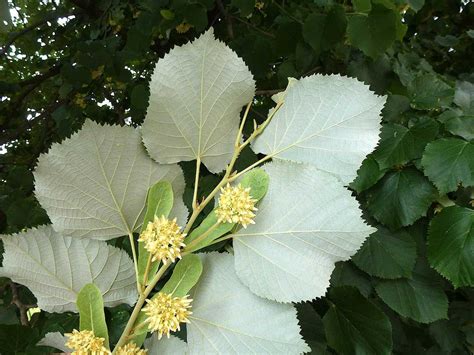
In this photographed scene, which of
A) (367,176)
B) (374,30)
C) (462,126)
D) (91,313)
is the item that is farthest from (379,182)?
(91,313)

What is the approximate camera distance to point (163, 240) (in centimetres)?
29

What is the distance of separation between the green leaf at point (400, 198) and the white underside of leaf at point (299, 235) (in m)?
0.32

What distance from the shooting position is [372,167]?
2.09 ft

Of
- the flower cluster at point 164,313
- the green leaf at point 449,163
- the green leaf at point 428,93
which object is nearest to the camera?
the flower cluster at point 164,313

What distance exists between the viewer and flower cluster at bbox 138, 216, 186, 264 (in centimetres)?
29

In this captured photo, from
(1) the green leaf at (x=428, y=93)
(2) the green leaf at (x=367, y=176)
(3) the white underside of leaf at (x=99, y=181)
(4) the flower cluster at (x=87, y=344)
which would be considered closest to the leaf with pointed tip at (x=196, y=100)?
(3) the white underside of leaf at (x=99, y=181)

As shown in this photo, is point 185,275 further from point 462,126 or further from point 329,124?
point 462,126

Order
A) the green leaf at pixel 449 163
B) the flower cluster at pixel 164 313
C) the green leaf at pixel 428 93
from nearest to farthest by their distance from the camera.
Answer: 1. the flower cluster at pixel 164 313
2. the green leaf at pixel 449 163
3. the green leaf at pixel 428 93

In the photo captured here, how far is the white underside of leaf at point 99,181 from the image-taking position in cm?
32

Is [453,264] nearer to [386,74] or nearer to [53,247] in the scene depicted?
[386,74]

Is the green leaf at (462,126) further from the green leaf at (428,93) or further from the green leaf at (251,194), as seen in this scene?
the green leaf at (251,194)

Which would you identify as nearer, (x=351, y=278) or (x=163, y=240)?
(x=163, y=240)

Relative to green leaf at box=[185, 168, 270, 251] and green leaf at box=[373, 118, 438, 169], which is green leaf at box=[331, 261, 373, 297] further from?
green leaf at box=[185, 168, 270, 251]

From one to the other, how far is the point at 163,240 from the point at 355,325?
43cm
